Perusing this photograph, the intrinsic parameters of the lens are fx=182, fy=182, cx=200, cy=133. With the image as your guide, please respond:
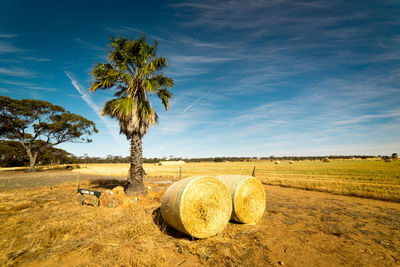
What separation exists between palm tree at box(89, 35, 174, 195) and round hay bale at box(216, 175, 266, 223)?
616 cm

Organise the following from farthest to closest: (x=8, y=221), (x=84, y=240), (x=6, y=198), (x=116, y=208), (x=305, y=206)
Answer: (x=6, y=198)
(x=305, y=206)
(x=116, y=208)
(x=8, y=221)
(x=84, y=240)

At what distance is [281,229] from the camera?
5.88 m

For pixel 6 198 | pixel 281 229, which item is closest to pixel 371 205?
pixel 281 229

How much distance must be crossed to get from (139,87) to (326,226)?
36.0 feet

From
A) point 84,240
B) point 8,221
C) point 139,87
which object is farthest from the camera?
point 139,87

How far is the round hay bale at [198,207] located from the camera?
4922 mm

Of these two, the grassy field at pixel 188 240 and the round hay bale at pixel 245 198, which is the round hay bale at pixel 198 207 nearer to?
the grassy field at pixel 188 240

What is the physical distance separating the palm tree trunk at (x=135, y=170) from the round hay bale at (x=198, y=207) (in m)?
5.38

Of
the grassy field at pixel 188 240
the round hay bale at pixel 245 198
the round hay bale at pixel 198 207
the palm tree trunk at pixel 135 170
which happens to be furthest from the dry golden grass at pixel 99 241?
the palm tree trunk at pixel 135 170

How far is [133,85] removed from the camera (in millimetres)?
10586

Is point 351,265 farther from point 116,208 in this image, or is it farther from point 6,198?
point 6,198

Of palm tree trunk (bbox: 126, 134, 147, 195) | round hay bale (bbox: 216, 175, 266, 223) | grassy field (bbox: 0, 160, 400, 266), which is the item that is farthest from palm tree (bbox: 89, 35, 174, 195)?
round hay bale (bbox: 216, 175, 266, 223)

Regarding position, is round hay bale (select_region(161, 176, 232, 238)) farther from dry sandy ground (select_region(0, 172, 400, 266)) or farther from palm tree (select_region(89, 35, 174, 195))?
palm tree (select_region(89, 35, 174, 195))

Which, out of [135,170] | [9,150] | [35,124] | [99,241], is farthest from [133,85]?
[9,150]
